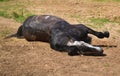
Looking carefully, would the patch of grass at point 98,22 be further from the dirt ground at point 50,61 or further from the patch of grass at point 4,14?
the patch of grass at point 4,14

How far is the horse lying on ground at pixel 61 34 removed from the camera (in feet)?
24.6

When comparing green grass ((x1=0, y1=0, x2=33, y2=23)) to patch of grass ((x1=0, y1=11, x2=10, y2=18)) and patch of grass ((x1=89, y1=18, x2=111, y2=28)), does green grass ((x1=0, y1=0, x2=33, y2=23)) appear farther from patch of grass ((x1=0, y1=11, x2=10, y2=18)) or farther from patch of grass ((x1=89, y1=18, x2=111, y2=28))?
patch of grass ((x1=89, y1=18, x2=111, y2=28))

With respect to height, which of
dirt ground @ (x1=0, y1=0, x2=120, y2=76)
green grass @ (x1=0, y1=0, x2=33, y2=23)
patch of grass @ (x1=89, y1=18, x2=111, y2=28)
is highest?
dirt ground @ (x1=0, y1=0, x2=120, y2=76)

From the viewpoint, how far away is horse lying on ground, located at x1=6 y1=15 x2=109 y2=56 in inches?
295

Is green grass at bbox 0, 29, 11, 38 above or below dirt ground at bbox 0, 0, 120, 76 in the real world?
below

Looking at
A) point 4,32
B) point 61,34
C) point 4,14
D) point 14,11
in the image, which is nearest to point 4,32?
point 4,32

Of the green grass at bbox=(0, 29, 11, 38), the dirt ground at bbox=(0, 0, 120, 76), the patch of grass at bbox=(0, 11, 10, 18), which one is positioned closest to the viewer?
the dirt ground at bbox=(0, 0, 120, 76)

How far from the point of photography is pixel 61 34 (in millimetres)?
7926

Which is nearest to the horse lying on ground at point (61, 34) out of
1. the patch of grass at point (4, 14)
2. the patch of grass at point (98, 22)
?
the patch of grass at point (98, 22)

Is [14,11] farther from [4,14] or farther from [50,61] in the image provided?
[50,61]

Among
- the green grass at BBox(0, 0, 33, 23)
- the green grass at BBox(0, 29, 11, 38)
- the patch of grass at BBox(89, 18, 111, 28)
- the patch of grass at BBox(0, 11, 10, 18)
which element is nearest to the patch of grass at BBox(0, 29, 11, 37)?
the green grass at BBox(0, 29, 11, 38)

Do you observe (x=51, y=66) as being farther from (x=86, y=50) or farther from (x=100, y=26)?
(x=100, y=26)

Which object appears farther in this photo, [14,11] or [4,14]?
[14,11]

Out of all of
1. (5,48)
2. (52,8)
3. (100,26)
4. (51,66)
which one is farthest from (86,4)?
(51,66)
